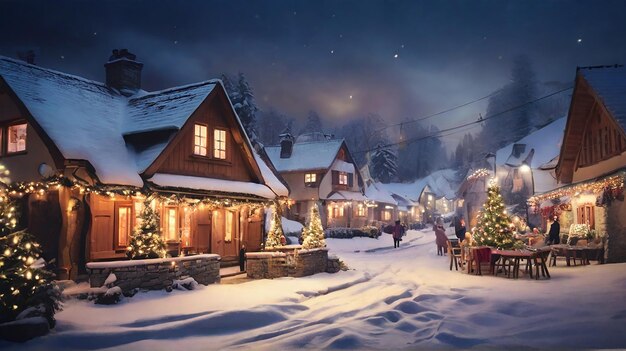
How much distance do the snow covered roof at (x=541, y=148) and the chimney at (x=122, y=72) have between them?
30.3 metres

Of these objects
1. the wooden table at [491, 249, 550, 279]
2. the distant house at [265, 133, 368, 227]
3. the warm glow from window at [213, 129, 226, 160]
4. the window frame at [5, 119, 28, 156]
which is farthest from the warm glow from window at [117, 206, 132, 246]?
the distant house at [265, 133, 368, 227]

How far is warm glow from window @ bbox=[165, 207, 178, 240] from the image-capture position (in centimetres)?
1923

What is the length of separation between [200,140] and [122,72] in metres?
6.24

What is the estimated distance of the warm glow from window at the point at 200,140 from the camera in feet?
63.3

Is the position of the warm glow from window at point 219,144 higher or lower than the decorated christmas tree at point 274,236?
higher

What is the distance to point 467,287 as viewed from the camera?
556 inches

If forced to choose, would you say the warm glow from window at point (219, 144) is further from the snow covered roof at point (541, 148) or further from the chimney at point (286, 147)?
the chimney at point (286, 147)

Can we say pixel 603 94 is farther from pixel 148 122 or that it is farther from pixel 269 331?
pixel 148 122

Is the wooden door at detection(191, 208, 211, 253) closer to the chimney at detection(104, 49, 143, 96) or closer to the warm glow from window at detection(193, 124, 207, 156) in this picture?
the warm glow from window at detection(193, 124, 207, 156)

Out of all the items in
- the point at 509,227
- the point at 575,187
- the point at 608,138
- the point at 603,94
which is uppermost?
the point at 603,94

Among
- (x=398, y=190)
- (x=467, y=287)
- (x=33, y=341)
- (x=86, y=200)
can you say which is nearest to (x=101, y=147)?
(x=86, y=200)

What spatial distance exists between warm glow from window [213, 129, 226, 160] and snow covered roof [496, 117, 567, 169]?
2713 centimetres

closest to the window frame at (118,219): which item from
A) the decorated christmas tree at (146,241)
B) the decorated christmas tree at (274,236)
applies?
the decorated christmas tree at (146,241)

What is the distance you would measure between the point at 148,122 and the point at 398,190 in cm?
6801
